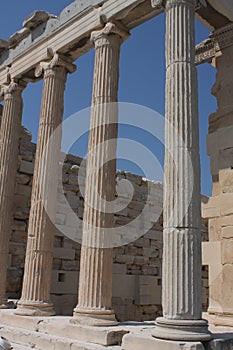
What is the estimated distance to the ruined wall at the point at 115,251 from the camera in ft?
53.1

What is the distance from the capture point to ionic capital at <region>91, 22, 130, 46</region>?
11.5 meters

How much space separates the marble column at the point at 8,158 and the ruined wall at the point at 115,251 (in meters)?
1.66

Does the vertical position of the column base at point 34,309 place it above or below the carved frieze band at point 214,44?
below

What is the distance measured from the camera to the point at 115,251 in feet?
60.2

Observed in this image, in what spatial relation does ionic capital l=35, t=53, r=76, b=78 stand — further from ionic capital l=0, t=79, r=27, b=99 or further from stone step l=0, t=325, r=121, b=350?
stone step l=0, t=325, r=121, b=350

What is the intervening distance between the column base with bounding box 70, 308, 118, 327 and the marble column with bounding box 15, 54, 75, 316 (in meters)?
2.33

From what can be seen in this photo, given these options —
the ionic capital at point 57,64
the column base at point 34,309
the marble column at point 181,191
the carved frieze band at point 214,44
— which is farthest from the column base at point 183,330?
the ionic capital at point 57,64

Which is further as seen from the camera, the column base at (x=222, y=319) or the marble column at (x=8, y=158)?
the marble column at (x=8, y=158)

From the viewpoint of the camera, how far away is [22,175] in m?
16.6

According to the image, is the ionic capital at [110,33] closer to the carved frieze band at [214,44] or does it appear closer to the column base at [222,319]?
A: the carved frieze band at [214,44]

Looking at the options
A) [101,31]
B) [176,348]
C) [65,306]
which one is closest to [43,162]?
[101,31]

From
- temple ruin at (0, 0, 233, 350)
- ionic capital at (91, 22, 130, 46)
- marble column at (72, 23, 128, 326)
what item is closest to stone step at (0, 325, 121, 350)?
temple ruin at (0, 0, 233, 350)

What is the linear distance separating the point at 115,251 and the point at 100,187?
27.2 ft

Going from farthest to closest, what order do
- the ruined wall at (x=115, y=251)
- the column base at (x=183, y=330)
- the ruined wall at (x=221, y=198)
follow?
the ruined wall at (x=115, y=251)
the ruined wall at (x=221, y=198)
the column base at (x=183, y=330)
